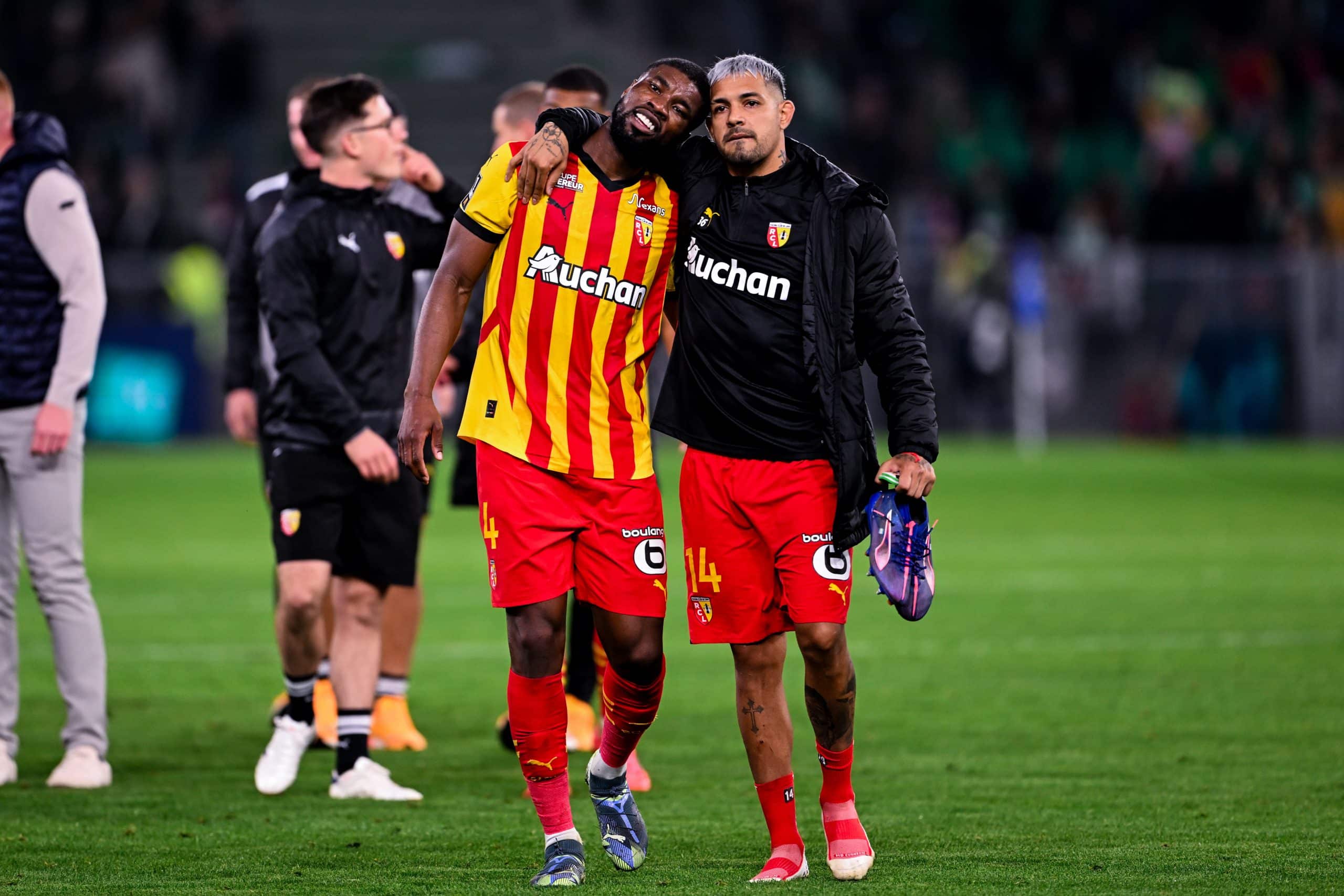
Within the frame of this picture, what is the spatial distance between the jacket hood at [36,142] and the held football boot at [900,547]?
3232 millimetres

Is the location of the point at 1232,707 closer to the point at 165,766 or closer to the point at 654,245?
the point at 654,245

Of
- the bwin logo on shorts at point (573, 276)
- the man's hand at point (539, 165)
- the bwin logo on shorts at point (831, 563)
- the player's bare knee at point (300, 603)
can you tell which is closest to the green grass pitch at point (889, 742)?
the player's bare knee at point (300, 603)

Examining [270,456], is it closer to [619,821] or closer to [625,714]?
[625,714]

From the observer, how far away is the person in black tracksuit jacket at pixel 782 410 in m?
4.92

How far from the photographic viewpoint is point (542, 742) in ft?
16.3

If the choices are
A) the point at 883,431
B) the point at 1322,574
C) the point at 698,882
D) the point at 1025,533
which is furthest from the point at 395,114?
the point at 883,431

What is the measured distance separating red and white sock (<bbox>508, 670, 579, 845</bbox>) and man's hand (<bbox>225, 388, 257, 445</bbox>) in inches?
119

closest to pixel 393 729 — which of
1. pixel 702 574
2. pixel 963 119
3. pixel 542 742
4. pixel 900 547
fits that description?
pixel 542 742

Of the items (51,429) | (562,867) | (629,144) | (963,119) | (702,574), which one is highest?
(963,119)

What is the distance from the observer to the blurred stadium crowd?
22.9m

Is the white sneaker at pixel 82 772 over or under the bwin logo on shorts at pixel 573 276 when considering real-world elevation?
under

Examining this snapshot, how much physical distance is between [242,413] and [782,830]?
12.0ft

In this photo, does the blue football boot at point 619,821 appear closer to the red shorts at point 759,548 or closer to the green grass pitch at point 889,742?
the green grass pitch at point 889,742

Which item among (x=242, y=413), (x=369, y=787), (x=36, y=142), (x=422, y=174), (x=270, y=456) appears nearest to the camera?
(x=369, y=787)
